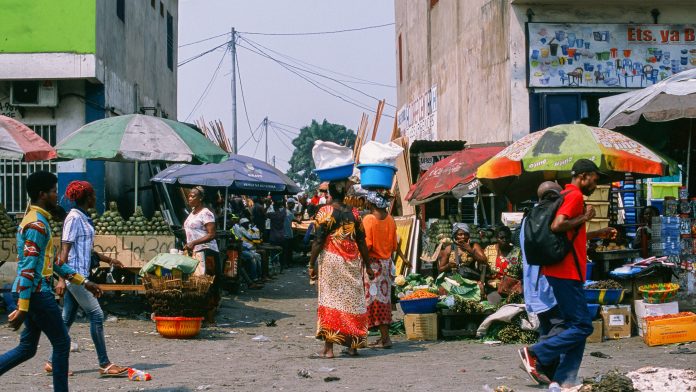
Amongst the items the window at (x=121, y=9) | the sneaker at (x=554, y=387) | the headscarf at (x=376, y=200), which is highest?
the window at (x=121, y=9)

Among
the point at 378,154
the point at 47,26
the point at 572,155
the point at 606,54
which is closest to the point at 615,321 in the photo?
the point at 572,155

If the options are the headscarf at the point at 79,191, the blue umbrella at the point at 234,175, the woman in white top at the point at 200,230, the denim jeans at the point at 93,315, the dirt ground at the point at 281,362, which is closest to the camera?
the dirt ground at the point at 281,362

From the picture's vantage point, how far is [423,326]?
11219 millimetres

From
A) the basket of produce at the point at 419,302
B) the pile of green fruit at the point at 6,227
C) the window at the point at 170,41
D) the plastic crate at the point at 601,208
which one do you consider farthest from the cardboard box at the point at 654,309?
the window at the point at 170,41

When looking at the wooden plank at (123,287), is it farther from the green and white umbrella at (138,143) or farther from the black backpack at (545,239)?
the black backpack at (545,239)

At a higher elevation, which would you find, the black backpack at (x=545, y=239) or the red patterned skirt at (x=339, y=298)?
the black backpack at (x=545, y=239)

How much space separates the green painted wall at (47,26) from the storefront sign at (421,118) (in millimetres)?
9565

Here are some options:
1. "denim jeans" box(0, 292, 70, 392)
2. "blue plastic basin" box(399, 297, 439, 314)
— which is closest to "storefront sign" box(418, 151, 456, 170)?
"blue plastic basin" box(399, 297, 439, 314)

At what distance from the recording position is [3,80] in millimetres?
16766

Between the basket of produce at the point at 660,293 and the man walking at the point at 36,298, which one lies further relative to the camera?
the basket of produce at the point at 660,293

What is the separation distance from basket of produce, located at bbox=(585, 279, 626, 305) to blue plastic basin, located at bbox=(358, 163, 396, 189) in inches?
187

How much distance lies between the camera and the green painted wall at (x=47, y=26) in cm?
1670

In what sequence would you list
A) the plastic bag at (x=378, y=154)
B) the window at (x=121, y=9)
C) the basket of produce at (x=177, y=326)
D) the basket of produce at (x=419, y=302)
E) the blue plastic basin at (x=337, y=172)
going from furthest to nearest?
the window at (x=121, y=9) < the plastic bag at (x=378, y=154) < the basket of produce at (x=177, y=326) < the basket of produce at (x=419, y=302) < the blue plastic basin at (x=337, y=172)

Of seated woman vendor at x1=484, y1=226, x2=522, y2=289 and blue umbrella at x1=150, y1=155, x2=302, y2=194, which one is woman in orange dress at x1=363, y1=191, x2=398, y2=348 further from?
blue umbrella at x1=150, y1=155, x2=302, y2=194
